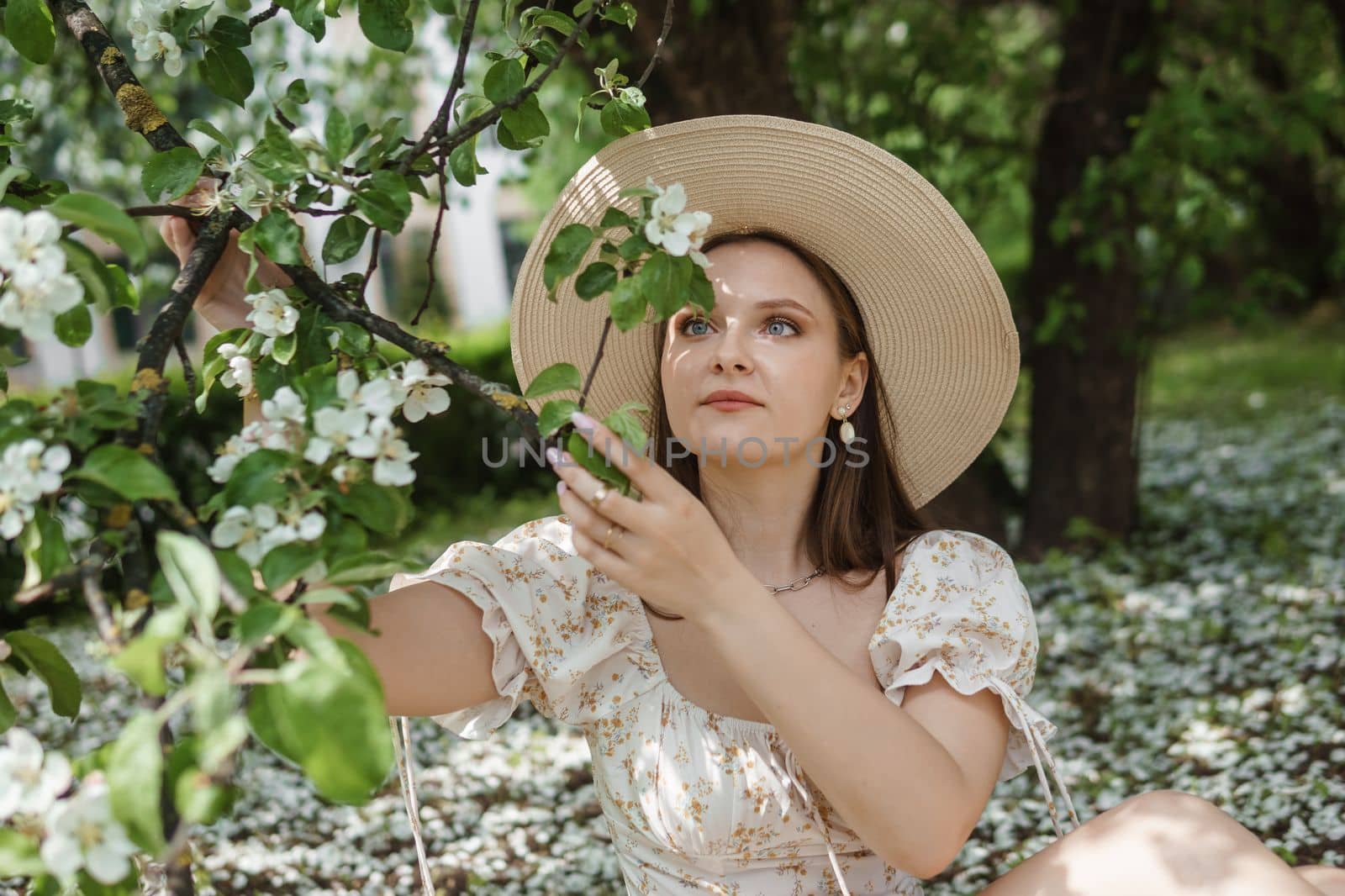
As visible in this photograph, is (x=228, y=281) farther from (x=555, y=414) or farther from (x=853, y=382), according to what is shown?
(x=853, y=382)

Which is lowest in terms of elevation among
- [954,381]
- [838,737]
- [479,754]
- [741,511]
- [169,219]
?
[479,754]

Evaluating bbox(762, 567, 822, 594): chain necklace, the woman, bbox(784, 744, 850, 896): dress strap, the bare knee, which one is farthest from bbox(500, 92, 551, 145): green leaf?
the bare knee

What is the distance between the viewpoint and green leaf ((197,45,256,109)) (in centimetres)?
173

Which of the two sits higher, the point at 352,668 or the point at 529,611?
the point at 352,668

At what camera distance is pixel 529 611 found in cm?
188

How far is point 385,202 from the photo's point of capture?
56.2 inches

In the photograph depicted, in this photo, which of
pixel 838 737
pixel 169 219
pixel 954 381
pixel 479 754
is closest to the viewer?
pixel 838 737

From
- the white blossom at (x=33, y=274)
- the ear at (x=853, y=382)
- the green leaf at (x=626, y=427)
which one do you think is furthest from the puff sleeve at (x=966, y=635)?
the white blossom at (x=33, y=274)

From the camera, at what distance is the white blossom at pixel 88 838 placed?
94 centimetres

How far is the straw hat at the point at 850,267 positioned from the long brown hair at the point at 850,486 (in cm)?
3

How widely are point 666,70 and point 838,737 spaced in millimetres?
2860

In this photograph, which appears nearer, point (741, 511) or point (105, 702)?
point (741, 511)

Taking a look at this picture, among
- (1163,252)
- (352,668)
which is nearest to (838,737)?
(352,668)

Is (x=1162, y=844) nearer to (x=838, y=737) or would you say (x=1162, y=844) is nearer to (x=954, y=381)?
(x=838, y=737)
